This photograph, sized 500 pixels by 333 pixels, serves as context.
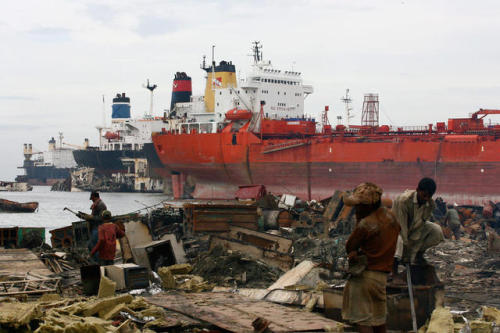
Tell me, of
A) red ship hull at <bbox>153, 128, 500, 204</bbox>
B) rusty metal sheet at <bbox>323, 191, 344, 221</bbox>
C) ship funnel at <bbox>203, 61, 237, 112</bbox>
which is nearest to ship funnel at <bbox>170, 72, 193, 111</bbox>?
ship funnel at <bbox>203, 61, 237, 112</bbox>

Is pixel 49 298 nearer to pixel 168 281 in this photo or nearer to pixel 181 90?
pixel 168 281

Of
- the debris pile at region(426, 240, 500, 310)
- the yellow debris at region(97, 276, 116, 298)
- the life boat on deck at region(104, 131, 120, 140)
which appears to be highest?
the life boat on deck at region(104, 131, 120, 140)

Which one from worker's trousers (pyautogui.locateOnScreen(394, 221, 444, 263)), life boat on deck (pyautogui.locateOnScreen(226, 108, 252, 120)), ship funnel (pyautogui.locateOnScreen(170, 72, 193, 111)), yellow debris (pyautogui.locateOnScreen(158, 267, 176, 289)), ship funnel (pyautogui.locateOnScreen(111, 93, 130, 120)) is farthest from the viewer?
ship funnel (pyautogui.locateOnScreen(111, 93, 130, 120))

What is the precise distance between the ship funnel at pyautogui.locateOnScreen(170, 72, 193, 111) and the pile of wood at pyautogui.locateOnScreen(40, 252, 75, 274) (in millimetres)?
50232

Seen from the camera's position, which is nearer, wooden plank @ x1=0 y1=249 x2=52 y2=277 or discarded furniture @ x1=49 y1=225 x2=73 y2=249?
wooden plank @ x1=0 y1=249 x2=52 y2=277

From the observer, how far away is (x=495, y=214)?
17938mm

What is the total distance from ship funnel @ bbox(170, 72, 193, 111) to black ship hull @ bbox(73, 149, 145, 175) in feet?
42.3

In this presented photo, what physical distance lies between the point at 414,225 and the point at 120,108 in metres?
77.0

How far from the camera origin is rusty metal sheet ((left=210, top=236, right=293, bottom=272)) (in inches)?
390

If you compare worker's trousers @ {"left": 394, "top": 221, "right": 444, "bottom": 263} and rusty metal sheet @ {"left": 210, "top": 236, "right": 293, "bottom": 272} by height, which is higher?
worker's trousers @ {"left": 394, "top": 221, "right": 444, "bottom": 263}

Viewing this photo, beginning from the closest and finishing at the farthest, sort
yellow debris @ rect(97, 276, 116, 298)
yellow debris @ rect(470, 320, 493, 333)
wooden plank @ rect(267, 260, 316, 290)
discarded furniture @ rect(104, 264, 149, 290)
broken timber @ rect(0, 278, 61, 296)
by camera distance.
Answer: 1. yellow debris @ rect(470, 320, 493, 333)
2. yellow debris @ rect(97, 276, 116, 298)
3. broken timber @ rect(0, 278, 61, 296)
4. discarded furniture @ rect(104, 264, 149, 290)
5. wooden plank @ rect(267, 260, 316, 290)

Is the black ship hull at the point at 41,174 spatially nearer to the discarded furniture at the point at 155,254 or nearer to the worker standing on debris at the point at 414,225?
the discarded furniture at the point at 155,254

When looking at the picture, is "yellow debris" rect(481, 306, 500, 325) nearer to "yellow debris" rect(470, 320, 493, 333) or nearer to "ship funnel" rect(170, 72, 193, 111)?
"yellow debris" rect(470, 320, 493, 333)

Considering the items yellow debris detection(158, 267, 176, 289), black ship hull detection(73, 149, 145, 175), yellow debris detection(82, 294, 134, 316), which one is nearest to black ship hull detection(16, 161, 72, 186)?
black ship hull detection(73, 149, 145, 175)
